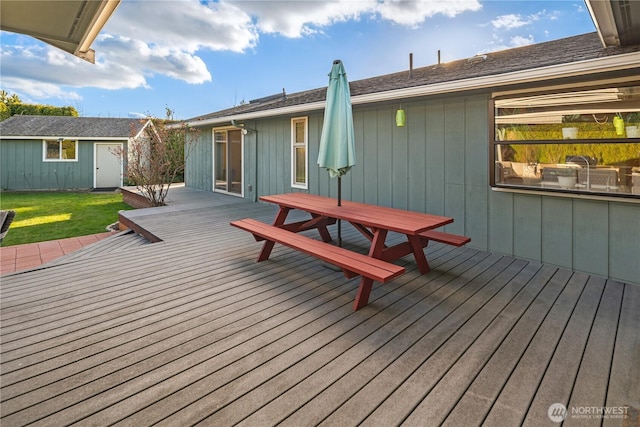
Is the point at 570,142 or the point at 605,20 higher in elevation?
the point at 605,20

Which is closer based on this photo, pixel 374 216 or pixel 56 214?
pixel 374 216

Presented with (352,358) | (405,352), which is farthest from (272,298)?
(405,352)

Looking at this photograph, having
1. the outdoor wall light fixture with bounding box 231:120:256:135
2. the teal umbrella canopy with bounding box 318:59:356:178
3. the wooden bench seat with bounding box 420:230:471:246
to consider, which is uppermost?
the outdoor wall light fixture with bounding box 231:120:256:135

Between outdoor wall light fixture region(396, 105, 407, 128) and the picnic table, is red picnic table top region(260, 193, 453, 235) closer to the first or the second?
the picnic table

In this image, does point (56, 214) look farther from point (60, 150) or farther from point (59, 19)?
point (59, 19)

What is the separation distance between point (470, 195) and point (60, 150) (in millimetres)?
17933

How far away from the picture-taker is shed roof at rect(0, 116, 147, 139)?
14966mm

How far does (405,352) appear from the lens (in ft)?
6.90

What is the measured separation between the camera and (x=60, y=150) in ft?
50.3

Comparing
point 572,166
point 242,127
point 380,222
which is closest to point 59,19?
point 380,222

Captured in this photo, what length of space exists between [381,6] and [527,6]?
422cm

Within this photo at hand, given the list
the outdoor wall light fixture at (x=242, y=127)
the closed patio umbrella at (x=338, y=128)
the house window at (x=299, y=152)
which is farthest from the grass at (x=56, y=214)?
the closed patio umbrella at (x=338, y=128)

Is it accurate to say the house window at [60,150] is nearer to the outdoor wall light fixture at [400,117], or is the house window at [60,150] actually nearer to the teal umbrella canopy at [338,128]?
the outdoor wall light fixture at [400,117]

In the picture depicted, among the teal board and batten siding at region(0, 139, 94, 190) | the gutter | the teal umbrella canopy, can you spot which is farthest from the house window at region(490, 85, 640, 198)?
the teal board and batten siding at region(0, 139, 94, 190)
